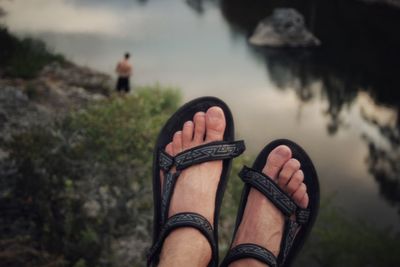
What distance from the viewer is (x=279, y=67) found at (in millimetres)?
13266

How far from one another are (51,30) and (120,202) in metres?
10.8

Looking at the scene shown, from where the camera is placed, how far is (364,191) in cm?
768

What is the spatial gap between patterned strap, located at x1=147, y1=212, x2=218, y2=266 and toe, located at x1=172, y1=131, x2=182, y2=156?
0.53 metres

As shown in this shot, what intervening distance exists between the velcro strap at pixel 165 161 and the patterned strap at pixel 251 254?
2.06 ft

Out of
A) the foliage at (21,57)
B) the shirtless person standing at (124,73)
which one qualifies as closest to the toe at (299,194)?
the shirtless person standing at (124,73)

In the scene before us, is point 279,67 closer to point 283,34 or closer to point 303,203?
point 283,34

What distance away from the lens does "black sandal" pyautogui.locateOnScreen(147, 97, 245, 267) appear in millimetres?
2323

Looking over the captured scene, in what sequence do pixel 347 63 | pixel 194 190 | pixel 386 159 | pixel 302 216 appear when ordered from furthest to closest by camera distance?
pixel 347 63 → pixel 386 159 → pixel 302 216 → pixel 194 190

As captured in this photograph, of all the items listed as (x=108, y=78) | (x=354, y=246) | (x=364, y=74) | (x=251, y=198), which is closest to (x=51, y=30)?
(x=108, y=78)

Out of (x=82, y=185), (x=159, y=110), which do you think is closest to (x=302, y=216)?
(x=82, y=185)

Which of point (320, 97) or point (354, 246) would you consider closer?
point (354, 246)

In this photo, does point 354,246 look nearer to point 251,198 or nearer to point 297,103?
point 251,198

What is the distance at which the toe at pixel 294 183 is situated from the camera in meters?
2.77

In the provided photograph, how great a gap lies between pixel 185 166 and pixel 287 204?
0.64 m
